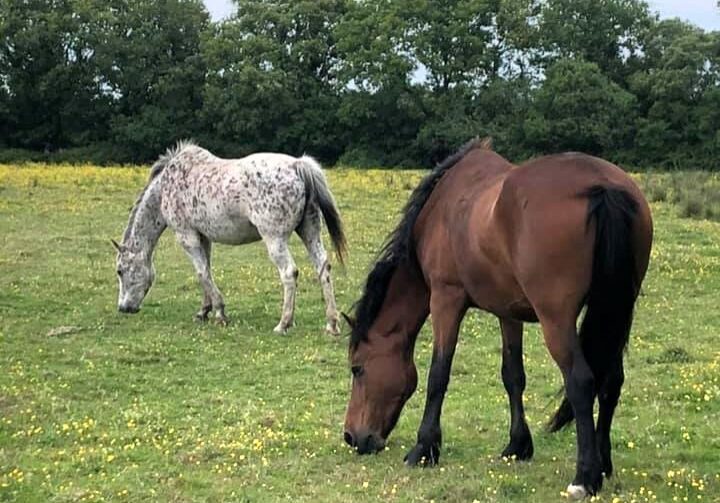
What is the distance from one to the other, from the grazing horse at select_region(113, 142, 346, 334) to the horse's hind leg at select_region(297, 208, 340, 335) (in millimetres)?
12

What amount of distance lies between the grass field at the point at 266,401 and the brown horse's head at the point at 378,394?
0.50ft

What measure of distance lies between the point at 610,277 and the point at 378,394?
2.13m

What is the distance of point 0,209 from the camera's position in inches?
889

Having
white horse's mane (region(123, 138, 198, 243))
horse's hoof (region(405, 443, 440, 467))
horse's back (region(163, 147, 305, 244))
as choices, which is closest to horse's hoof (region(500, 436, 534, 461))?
horse's hoof (region(405, 443, 440, 467))

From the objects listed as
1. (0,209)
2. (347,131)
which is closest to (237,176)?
(0,209)

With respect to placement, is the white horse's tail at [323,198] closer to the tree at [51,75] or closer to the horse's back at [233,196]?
the horse's back at [233,196]

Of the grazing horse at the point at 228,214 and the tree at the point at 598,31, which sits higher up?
the tree at the point at 598,31

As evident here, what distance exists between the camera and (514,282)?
5527mm

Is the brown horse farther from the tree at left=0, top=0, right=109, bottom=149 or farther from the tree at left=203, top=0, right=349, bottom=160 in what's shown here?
Result: the tree at left=0, top=0, right=109, bottom=149

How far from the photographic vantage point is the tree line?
173ft

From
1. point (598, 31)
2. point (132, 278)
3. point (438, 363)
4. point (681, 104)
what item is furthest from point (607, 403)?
point (598, 31)

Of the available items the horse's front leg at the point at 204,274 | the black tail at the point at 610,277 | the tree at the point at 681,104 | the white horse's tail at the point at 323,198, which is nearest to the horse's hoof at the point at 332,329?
the white horse's tail at the point at 323,198

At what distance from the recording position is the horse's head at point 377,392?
641 centimetres

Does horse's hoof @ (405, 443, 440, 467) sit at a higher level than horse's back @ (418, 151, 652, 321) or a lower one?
lower
